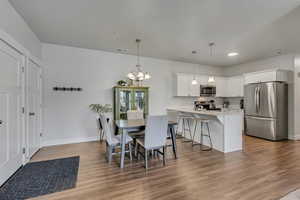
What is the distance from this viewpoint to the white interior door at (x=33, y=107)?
124 inches

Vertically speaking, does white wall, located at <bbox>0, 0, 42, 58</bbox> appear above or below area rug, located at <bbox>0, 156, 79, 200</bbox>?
above

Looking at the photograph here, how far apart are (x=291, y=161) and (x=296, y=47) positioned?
3238mm

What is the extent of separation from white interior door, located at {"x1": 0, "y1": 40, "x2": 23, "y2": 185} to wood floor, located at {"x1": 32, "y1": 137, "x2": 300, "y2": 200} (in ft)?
2.59

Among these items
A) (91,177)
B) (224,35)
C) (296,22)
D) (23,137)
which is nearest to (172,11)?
(224,35)

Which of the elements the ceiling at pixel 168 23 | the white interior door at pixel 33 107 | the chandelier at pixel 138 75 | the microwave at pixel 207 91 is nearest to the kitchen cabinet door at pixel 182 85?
the microwave at pixel 207 91

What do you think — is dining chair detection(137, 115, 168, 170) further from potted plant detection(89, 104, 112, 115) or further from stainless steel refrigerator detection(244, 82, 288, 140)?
stainless steel refrigerator detection(244, 82, 288, 140)

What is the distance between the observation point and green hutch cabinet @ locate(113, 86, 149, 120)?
4.51m

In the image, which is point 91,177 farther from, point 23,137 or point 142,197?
point 23,137

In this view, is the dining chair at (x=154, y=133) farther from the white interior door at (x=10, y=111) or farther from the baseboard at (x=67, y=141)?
the baseboard at (x=67, y=141)

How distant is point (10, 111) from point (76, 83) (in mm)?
2122

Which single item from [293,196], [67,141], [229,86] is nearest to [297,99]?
[229,86]

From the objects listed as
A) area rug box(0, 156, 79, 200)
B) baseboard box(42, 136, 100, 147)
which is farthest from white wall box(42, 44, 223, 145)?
area rug box(0, 156, 79, 200)

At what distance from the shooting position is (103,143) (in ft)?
14.2

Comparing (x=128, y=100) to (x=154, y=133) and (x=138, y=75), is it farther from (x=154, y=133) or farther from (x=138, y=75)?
(x=154, y=133)
